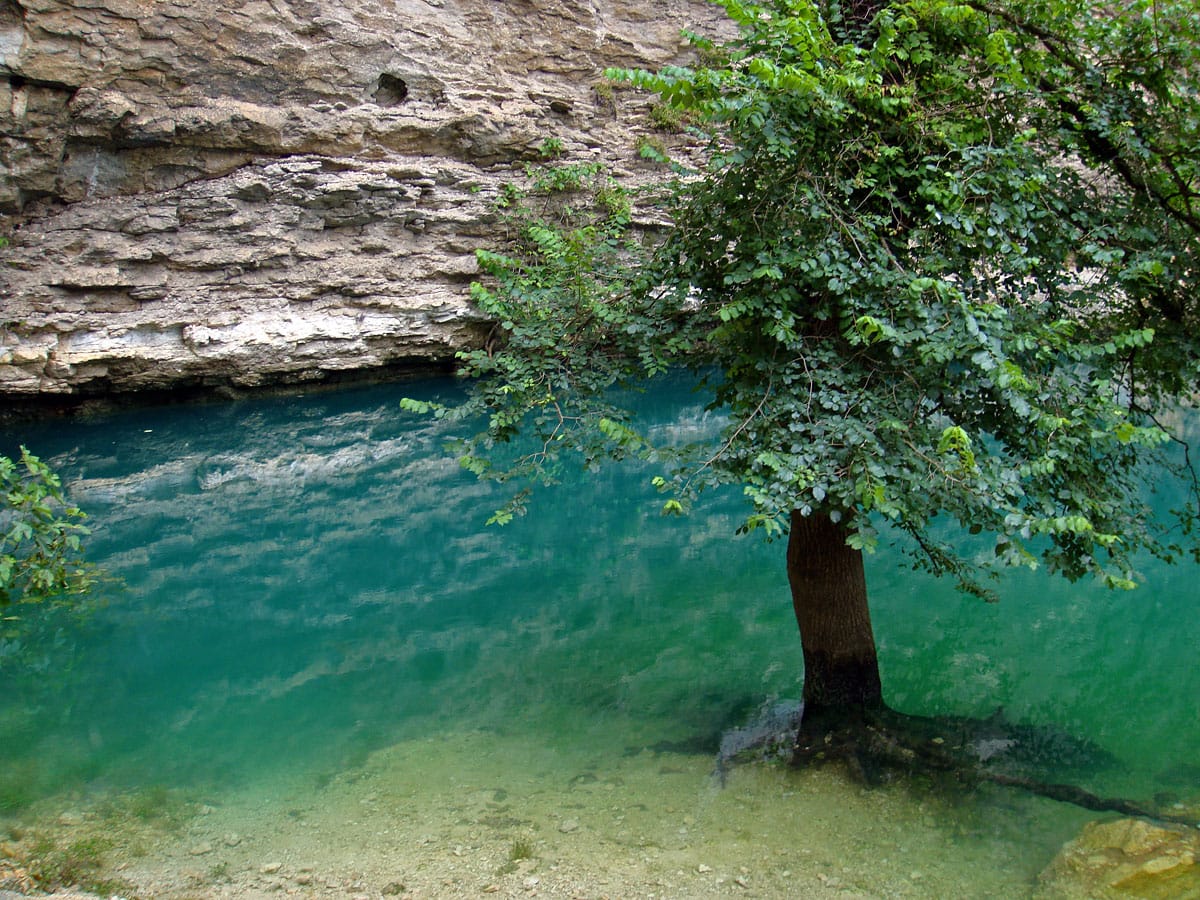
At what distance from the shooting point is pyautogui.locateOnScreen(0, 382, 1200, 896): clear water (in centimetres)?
521

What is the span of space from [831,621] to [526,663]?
2.54m

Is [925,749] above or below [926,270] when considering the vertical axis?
below

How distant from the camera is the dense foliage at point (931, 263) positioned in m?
3.96

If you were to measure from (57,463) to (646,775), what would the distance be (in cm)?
1104

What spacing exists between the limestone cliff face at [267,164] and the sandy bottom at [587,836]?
10641 mm

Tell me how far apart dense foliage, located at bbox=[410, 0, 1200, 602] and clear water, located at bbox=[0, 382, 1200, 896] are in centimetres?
160

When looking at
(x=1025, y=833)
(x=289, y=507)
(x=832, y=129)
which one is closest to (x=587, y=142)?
(x=289, y=507)

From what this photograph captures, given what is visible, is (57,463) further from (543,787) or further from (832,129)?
(832,129)

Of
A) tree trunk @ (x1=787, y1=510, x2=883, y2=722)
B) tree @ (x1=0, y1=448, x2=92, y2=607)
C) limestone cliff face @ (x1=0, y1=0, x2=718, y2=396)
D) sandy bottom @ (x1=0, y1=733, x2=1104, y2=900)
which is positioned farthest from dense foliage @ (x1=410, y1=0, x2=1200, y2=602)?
limestone cliff face @ (x1=0, y1=0, x2=718, y2=396)

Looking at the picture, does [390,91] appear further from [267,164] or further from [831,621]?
[831,621]

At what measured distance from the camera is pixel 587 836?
4.50m

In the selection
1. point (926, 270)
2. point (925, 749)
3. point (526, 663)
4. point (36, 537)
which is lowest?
point (526, 663)

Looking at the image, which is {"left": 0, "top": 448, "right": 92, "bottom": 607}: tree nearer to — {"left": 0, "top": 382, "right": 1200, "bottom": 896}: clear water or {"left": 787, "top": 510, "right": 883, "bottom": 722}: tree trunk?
{"left": 0, "top": 382, "right": 1200, "bottom": 896}: clear water

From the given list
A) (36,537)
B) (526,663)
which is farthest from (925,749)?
(36,537)
